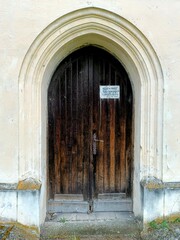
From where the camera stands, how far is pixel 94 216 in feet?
11.7

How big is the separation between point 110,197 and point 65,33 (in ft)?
8.30

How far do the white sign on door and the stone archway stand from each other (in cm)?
43

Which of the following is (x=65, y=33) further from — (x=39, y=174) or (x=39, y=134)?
(x=39, y=174)

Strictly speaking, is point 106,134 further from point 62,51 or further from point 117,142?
point 62,51

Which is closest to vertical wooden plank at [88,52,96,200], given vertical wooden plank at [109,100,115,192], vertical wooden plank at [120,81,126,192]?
vertical wooden plank at [109,100,115,192]

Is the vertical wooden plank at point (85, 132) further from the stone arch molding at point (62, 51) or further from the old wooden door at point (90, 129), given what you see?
the stone arch molding at point (62, 51)

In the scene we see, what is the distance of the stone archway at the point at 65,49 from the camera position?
303 centimetres

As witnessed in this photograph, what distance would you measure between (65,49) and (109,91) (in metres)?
0.91

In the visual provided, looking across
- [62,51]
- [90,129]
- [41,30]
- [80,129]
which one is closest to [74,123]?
[80,129]

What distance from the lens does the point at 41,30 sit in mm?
2947

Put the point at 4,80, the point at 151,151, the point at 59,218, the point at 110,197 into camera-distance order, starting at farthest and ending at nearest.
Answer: the point at 110,197 < the point at 59,218 < the point at 151,151 < the point at 4,80

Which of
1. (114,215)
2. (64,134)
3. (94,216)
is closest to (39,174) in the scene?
(64,134)

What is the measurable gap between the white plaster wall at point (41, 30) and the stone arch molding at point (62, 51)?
70 millimetres

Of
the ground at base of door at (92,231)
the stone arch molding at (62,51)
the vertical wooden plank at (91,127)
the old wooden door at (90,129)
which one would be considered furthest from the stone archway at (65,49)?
the vertical wooden plank at (91,127)
